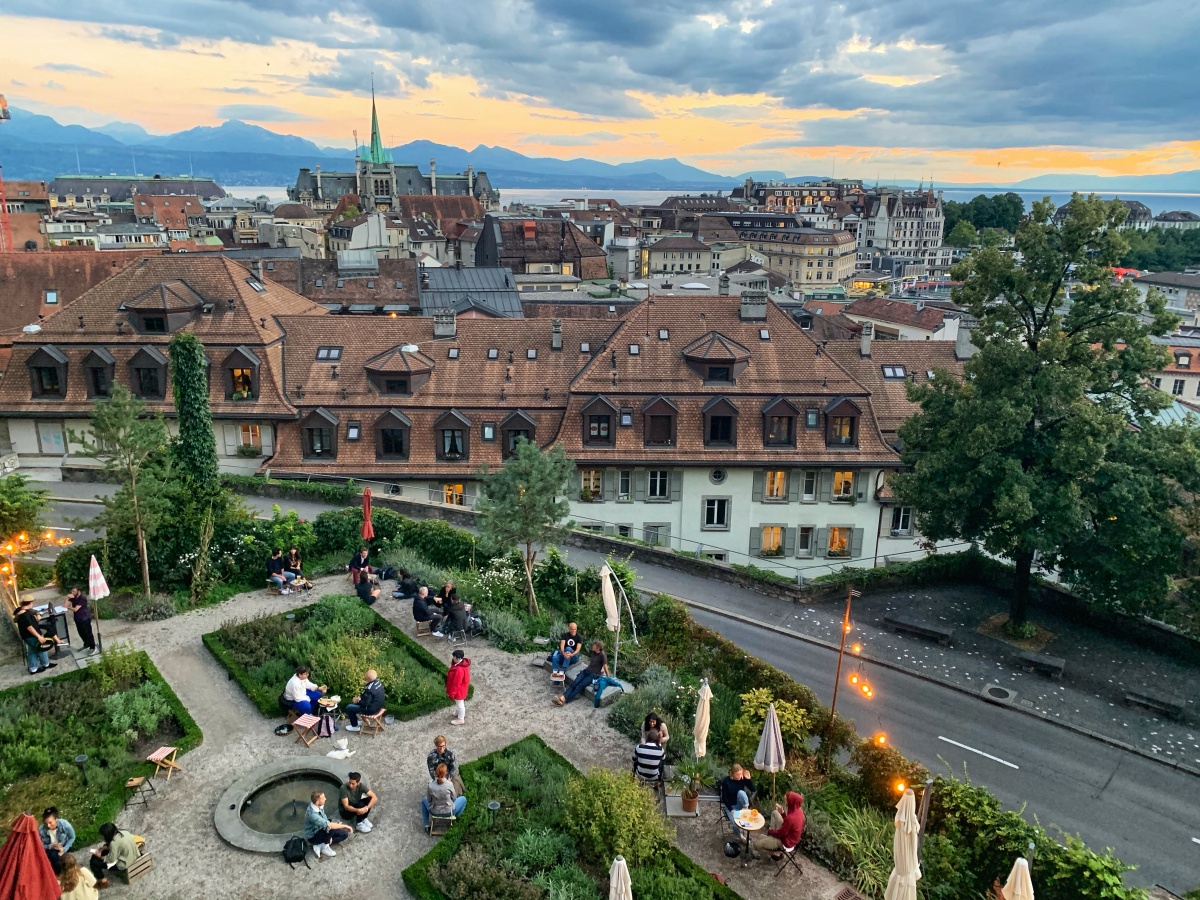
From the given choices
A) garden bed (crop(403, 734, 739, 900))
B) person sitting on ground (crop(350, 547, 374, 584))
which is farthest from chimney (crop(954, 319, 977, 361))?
garden bed (crop(403, 734, 739, 900))

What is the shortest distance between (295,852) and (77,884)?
3.52 m

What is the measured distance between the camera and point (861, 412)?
40.8 meters

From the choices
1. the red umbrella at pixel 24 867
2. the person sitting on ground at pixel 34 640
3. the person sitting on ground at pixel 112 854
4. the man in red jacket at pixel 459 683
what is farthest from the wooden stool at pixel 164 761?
the man in red jacket at pixel 459 683

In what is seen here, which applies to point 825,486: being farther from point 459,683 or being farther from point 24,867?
point 24,867

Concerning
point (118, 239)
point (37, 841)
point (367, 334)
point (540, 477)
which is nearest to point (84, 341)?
point (367, 334)

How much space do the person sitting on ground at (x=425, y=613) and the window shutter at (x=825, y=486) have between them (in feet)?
73.0

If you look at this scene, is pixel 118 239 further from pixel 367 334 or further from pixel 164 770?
pixel 164 770

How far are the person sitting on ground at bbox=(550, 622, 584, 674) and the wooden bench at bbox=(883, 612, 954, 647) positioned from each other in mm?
13618

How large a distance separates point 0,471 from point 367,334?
17.2 m

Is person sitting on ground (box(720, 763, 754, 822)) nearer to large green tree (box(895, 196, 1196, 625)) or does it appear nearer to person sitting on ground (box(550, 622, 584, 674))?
person sitting on ground (box(550, 622, 584, 674))

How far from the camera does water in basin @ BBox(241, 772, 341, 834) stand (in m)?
17.0

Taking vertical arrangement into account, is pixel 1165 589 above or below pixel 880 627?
above

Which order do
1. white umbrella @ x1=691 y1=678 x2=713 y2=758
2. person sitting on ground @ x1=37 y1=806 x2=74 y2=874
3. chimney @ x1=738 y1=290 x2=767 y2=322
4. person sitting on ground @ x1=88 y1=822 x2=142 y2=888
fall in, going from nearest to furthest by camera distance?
person sitting on ground @ x1=37 y1=806 x2=74 y2=874
person sitting on ground @ x1=88 y1=822 x2=142 y2=888
white umbrella @ x1=691 y1=678 x2=713 y2=758
chimney @ x1=738 y1=290 x2=767 y2=322

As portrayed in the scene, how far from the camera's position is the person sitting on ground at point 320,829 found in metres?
15.8
